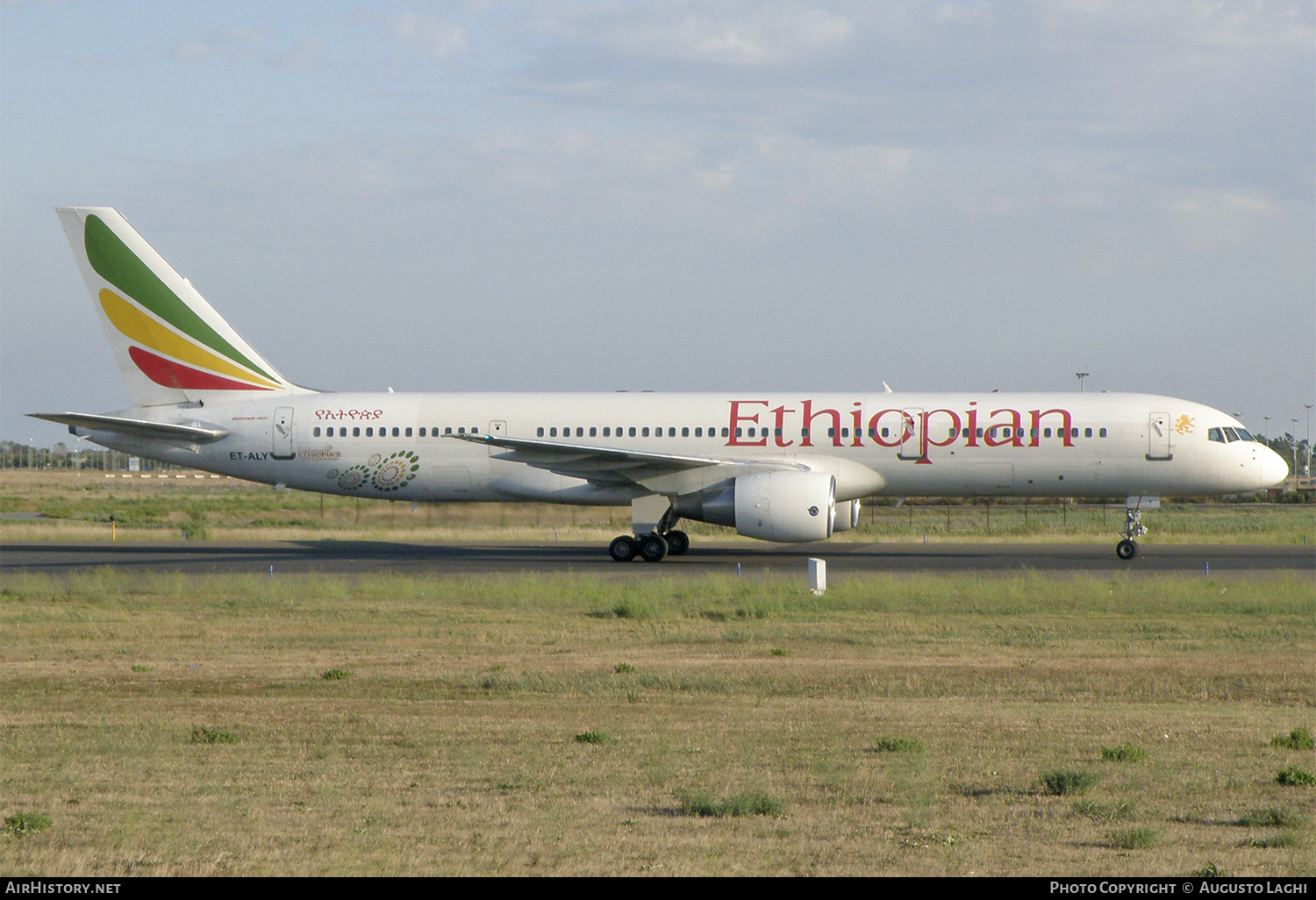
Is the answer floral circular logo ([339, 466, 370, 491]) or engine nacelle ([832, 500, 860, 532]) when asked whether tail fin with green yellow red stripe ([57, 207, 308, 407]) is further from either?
engine nacelle ([832, 500, 860, 532])

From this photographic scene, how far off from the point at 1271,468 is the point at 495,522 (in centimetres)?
1925

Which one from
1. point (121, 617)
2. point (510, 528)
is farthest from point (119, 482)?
point (121, 617)

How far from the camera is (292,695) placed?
12.8 meters

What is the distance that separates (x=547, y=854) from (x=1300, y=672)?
10.6 metres

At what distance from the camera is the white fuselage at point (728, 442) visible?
98.9 feet

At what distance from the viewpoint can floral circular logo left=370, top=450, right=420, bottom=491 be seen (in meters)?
32.2

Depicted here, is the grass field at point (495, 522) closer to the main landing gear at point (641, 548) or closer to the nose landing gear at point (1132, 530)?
the main landing gear at point (641, 548)

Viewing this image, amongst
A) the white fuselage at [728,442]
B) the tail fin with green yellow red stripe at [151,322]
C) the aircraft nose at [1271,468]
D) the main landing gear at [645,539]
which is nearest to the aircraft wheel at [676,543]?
the main landing gear at [645,539]

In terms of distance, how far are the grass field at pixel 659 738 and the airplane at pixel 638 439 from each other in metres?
9.42

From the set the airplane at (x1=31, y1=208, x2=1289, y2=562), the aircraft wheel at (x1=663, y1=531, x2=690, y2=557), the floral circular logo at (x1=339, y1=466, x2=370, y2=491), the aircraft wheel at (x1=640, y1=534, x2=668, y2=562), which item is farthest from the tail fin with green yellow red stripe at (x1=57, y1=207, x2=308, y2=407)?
the aircraft wheel at (x1=663, y1=531, x2=690, y2=557)

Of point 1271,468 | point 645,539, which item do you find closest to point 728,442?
point 645,539

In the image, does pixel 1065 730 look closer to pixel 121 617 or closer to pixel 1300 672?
pixel 1300 672

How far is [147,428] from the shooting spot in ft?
104

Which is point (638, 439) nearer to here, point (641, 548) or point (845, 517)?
point (641, 548)
